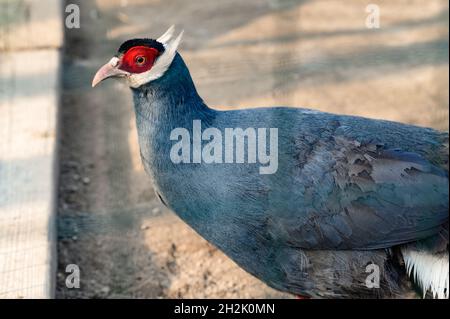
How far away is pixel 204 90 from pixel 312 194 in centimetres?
255

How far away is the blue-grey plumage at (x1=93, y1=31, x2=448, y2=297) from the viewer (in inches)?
122

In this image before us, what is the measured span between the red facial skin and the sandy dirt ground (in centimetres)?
128

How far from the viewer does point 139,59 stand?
10.3 feet

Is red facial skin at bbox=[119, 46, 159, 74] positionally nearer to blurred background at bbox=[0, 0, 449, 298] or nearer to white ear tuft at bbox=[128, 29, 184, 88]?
white ear tuft at bbox=[128, 29, 184, 88]

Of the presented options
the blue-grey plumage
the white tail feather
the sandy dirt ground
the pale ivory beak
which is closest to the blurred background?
the sandy dirt ground

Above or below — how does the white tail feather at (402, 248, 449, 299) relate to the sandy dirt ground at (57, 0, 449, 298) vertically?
below

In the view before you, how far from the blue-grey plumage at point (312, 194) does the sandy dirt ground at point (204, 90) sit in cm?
74

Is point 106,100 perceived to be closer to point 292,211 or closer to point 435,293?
point 292,211

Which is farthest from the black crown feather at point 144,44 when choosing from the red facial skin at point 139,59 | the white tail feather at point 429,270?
the white tail feather at point 429,270

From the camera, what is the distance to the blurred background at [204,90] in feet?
13.2

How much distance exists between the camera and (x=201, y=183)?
10.4 ft

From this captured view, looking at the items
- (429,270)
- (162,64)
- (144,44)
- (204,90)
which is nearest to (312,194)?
(429,270)
